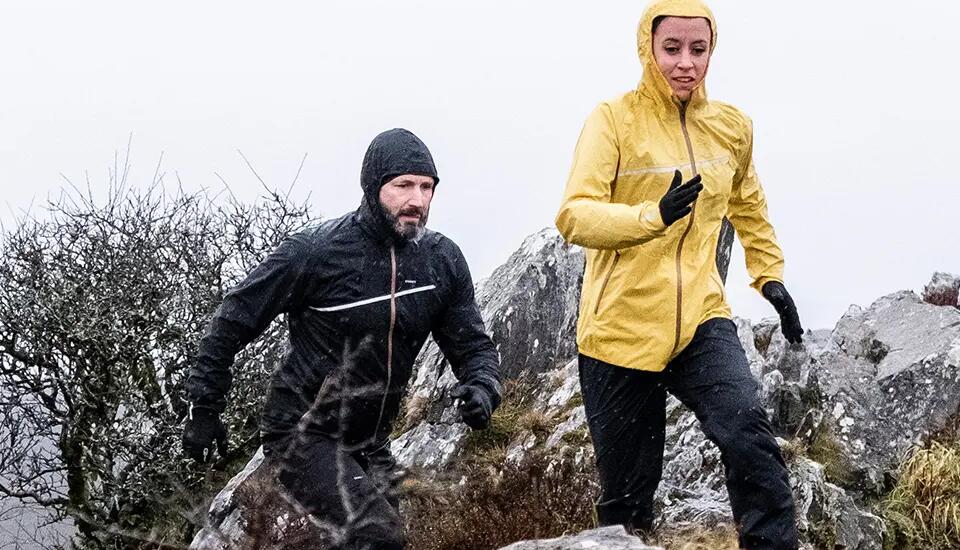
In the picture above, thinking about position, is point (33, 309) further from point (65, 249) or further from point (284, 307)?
point (284, 307)

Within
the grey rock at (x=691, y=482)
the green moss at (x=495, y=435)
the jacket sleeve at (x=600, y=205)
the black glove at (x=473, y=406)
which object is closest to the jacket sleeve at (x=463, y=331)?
the black glove at (x=473, y=406)

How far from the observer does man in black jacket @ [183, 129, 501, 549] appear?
4.48m

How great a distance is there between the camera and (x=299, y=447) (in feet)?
14.5

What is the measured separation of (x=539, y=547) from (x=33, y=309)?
8.66m

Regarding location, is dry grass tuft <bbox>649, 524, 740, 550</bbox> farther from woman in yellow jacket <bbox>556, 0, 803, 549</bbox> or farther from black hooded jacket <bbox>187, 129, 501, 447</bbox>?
black hooded jacket <bbox>187, 129, 501, 447</bbox>

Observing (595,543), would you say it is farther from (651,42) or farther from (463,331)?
(651,42)

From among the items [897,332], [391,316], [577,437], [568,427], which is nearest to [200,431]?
[391,316]

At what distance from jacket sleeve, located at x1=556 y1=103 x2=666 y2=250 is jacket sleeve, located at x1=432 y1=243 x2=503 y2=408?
616 mm

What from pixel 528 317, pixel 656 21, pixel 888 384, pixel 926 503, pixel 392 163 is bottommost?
pixel 926 503

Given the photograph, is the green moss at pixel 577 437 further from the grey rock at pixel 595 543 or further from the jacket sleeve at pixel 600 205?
the grey rock at pixel 595 543

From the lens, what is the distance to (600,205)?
417cm

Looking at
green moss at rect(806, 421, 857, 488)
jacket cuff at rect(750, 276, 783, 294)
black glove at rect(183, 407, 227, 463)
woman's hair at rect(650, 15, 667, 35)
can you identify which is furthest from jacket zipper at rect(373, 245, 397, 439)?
green moss at rect(806, 421, 857, 488)

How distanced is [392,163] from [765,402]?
455 cm

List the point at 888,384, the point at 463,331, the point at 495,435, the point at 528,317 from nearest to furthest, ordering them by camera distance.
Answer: the point at 463,331 → the point at 495,435 → the point at 528,317 → the point at 888,384
